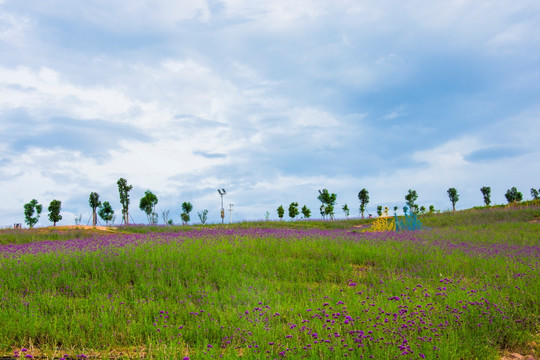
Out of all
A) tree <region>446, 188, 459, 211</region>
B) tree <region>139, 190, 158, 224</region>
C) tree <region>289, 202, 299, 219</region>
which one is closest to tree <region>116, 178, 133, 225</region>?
tree <region>139, 190, 158, 224</region>

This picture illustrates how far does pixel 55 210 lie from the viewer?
128 feet

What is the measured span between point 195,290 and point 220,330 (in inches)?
60.4

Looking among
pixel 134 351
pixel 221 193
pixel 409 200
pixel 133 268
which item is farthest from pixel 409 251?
pixel 409 200

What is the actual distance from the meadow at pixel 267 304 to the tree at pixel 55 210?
34291 millimetres

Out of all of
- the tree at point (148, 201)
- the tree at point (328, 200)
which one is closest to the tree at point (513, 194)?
the tree at point (328, 200)

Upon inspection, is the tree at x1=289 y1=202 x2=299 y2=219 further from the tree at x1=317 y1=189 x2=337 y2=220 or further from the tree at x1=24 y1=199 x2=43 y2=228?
the tree at x1=24 y1=199 x2=43 y2=228

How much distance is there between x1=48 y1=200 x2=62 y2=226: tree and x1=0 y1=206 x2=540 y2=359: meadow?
34291 mm

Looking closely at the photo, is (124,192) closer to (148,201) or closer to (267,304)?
(148,201)

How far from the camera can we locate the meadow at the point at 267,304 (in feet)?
13.4

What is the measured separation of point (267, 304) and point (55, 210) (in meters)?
40.4

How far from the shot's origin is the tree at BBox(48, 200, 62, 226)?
38.8 metres

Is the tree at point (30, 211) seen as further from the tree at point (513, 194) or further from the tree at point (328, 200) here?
the tree at point (513, 194)

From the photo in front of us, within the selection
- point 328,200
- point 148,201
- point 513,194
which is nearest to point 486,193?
point 513,194

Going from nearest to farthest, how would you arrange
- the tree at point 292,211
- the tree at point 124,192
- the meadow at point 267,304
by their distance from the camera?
the meadow at point 267,304, the tree at point 124,192, the tree at point 292,211
